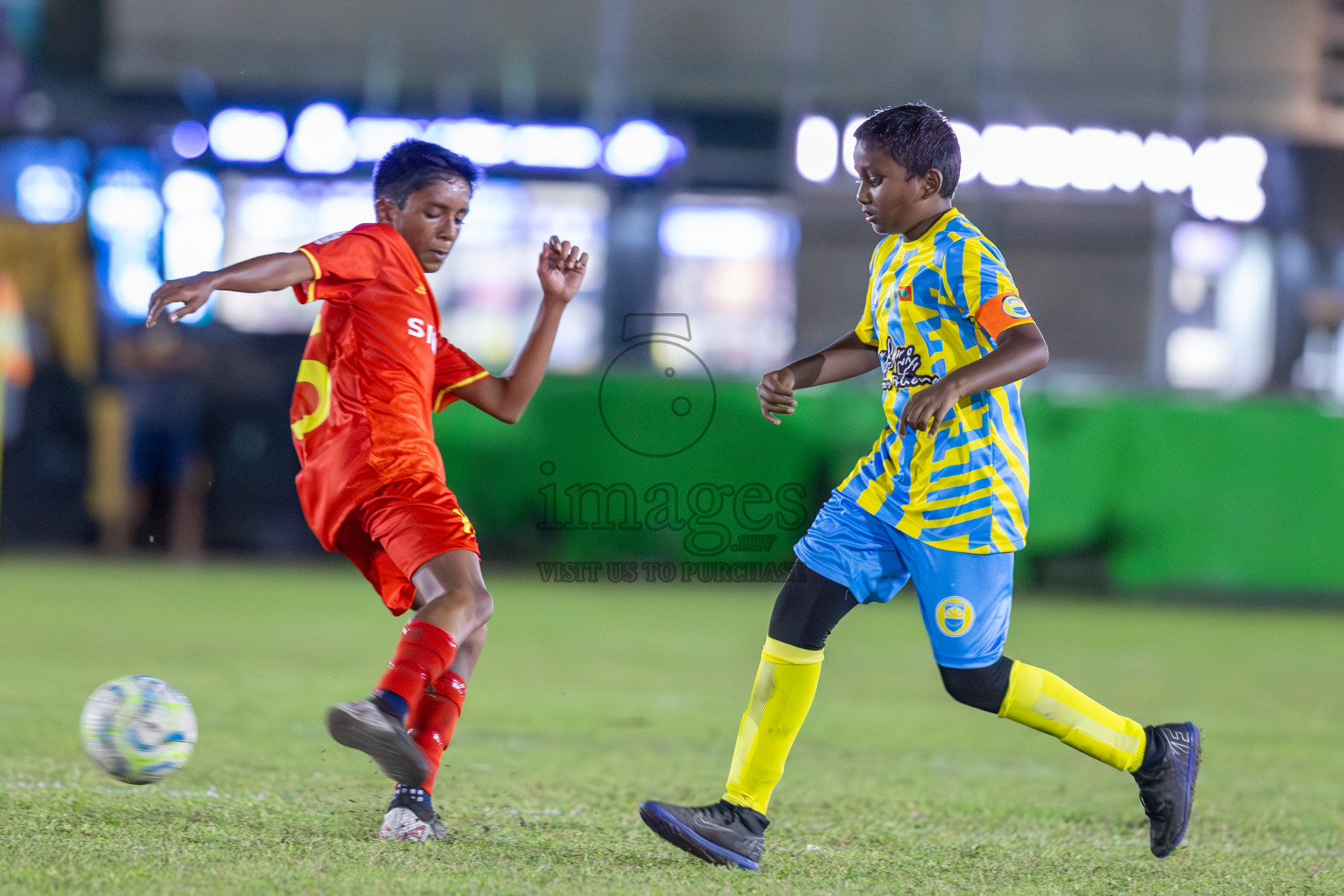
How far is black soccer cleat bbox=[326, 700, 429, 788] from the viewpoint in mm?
3271

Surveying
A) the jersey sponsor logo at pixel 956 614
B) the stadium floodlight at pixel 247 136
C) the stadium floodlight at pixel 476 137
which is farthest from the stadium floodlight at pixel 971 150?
the jersey sponsor logo at pixel 956 614

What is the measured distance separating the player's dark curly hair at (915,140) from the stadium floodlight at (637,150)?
10823 mm

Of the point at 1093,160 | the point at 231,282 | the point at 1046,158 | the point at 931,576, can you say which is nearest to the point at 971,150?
the point at 1046,158

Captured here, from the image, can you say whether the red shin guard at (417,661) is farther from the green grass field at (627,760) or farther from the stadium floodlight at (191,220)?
the stadium floodlight at (191,220)

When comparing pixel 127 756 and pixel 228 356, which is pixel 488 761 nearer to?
pixel 127 756

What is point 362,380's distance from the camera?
→ 12.2 feet

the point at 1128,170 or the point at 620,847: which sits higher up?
the point at 1128,170

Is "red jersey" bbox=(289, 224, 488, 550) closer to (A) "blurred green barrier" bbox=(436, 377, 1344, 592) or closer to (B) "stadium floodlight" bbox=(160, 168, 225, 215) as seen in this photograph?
(A) "blurred green barrier" bbox=(436, 377, 1344, 592)

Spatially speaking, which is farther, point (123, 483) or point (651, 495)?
point (123, 483)

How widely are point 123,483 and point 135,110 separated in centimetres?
380

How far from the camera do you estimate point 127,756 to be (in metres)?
3.84

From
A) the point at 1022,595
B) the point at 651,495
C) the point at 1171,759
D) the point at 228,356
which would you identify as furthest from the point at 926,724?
the point at 228,356

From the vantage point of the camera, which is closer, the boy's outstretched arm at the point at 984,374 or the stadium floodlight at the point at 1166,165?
the boy's outstretched arm at the point at 984,374

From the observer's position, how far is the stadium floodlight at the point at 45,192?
529 inches
